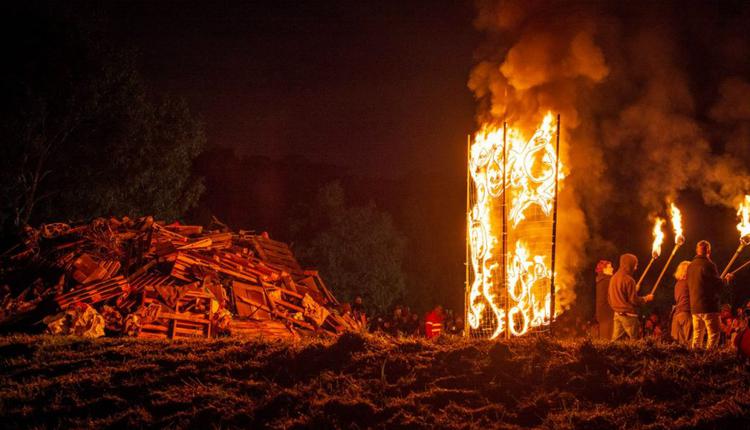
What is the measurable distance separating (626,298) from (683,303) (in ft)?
3.62

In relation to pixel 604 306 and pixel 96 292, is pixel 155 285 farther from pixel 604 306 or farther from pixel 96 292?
pixel 604 306

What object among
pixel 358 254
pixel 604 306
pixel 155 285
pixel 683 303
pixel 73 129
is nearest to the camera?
pixel 683 303

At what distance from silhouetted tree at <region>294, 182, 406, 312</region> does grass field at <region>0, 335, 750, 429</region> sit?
73.3 feet

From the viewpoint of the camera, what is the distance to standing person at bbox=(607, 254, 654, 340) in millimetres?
11461

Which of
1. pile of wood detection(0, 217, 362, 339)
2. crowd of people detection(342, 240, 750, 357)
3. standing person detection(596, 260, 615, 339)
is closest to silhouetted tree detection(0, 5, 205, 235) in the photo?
pile of wood detection(0, 217, 362, 339)

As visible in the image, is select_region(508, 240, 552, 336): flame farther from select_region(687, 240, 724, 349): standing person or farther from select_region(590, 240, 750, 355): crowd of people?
select_region(687, 240, 724, 349): standing person

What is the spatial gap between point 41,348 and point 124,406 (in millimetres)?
3160

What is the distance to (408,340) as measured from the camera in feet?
31.0

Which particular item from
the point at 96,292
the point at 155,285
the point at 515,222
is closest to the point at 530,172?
the point at 515,222

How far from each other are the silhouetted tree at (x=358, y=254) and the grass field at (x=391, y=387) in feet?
73.3

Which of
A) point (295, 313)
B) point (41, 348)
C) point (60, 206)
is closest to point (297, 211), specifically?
point (60, 206)

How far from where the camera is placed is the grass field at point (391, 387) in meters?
7.15

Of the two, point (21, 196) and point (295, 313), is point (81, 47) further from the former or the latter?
point (295, 313)

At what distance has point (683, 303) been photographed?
38.3ft
